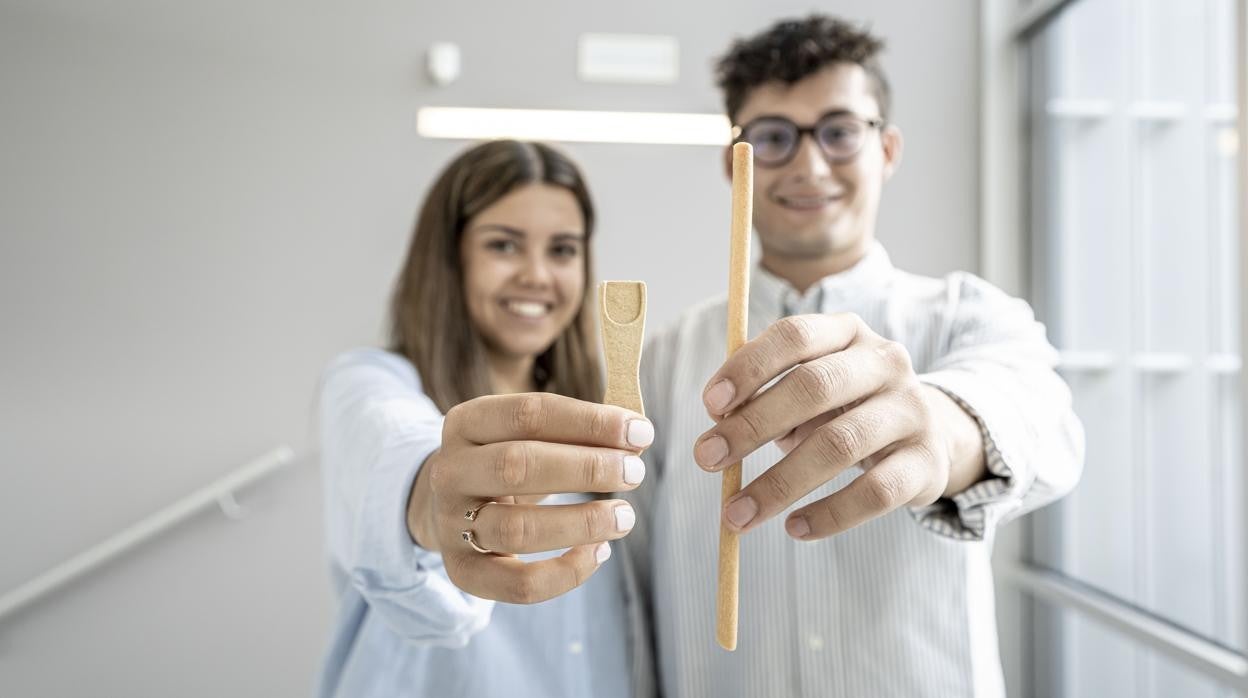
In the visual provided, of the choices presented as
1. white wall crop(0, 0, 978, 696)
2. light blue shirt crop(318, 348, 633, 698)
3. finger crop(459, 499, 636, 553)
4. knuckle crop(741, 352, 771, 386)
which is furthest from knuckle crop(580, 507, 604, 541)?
white wall crop(0, 0, 978, 696)

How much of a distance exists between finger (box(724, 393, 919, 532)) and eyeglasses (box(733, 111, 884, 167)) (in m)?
0.54

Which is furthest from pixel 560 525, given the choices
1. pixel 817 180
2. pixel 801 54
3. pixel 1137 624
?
pixel 1137 624

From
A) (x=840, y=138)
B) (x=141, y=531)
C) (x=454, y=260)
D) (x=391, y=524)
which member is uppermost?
(x=840, y=138)

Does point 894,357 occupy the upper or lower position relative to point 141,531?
upper

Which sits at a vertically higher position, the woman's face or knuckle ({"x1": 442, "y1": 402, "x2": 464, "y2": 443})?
the woman's face

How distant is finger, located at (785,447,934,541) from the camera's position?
19.7 inches

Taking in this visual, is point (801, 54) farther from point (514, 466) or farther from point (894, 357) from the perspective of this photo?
point (514, 466)

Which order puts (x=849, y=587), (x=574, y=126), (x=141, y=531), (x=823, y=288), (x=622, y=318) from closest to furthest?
(x=622, y=318), (x=849, y=587), (x=823, y=288), (x=141, y=531), (x=574, y=126)

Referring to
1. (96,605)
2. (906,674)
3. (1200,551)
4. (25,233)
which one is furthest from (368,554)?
(25,233)

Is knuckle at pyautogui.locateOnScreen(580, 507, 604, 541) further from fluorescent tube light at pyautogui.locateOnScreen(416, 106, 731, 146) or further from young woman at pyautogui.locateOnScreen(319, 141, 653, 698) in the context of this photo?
fluorescent tube light at pyautogui.locateOnScreen(416, 106, 731, 146)

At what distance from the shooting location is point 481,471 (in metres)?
0.49

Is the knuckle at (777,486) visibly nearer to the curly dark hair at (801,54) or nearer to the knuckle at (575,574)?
the knuckle at (575,574)

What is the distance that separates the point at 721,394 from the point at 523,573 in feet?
0.48

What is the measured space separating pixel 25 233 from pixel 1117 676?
6.90 ft
